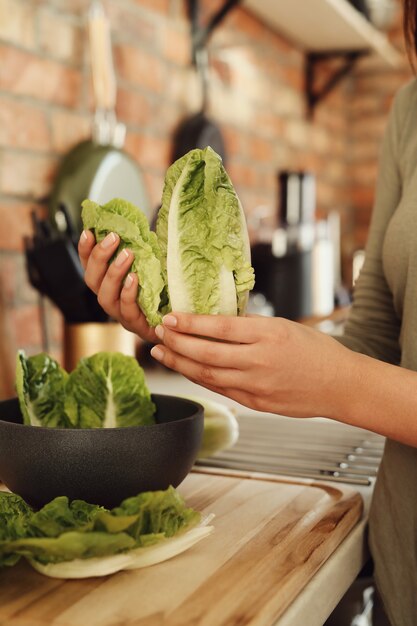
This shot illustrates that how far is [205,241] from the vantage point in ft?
2.42

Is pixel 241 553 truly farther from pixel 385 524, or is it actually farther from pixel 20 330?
pixel 20 330

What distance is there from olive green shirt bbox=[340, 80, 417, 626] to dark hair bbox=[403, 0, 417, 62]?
0.24ft

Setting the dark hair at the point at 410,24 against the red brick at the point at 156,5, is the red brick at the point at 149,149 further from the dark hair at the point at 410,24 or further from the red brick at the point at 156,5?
the dark hair at the point at 410,24

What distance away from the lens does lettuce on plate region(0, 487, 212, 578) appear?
64 centimetres

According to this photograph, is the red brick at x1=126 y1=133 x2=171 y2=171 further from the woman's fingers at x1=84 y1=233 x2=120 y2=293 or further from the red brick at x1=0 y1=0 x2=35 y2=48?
the woman's fingers at x1=84 y1=233 x2=120 y2=293

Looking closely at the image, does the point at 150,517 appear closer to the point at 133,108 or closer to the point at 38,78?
the point at 38,78

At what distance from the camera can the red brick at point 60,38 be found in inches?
58.8

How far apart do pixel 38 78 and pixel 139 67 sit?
0.41 m

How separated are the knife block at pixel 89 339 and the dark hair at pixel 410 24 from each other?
2.06 feet

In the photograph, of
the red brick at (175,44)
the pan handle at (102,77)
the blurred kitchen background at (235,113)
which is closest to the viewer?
the blurred kitchen background at (235,113)

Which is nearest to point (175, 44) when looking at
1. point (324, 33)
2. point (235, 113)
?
point (235, 113)

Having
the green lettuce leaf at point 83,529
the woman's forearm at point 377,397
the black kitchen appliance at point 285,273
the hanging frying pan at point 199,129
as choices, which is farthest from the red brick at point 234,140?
the green lettuce leaf at point 83,529

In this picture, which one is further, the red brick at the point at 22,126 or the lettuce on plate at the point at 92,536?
the red brick at the point at 22,126

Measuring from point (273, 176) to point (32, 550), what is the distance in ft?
7.02
